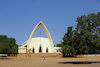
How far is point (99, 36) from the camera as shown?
934 inches

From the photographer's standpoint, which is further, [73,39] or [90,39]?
[73,39]

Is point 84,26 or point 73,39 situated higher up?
point 84,26

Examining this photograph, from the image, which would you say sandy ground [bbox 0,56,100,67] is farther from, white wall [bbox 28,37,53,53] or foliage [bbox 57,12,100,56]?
white wall [bbox 28,37,53,53]

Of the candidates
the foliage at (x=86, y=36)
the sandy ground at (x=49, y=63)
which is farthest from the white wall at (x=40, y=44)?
the foliage at (x=86, y=36)

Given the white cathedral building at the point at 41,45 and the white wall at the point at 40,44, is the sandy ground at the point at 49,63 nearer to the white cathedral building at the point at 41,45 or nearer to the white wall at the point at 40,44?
the white cathedral building at the point at 41,45

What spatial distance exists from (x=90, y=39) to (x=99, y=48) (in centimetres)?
217

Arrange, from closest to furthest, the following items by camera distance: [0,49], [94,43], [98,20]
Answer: [94,43]
[98,20]
[0,49]

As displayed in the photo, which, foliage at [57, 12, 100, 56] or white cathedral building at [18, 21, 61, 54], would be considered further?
white cathedral building at [18, 21, 61, 54]

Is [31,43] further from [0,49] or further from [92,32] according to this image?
[92,32]

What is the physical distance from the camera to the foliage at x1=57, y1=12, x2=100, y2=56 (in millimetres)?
23398

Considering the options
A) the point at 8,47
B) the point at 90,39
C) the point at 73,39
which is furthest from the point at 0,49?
the point at 90,39

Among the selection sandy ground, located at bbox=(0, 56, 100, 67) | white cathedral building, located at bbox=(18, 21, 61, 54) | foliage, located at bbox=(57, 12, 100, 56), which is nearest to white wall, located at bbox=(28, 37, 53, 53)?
white cathedral building, located at bbox=(18, 21, 61, 54)

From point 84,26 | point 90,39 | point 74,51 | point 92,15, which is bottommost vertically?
point 74,51

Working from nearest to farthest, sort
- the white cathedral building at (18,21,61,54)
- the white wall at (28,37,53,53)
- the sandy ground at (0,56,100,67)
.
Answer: the sandy ground at (0,56,100,67), the white cathedral building at (18,21,61,54), the white wall at (28,37,53,53)
